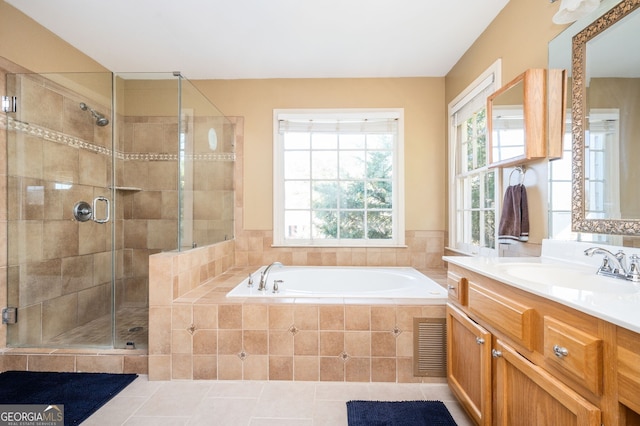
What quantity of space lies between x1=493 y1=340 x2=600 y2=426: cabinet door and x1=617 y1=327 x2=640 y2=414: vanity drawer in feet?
0.37

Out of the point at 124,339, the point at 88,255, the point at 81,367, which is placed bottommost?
the point at 81,367

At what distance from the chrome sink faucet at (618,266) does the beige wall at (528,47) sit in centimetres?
51

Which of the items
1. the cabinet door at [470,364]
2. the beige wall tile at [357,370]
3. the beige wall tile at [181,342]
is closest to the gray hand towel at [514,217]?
the cabinet door at [470,364]

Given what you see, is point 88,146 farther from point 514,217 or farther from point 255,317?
point 514,217

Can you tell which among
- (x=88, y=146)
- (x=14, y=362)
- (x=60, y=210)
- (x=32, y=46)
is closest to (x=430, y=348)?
(x=14, y=362)

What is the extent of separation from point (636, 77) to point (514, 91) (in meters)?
0.67

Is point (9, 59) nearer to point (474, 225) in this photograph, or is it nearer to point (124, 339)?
point (124, 339)

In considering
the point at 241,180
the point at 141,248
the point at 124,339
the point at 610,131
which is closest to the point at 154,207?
the point at 141,248

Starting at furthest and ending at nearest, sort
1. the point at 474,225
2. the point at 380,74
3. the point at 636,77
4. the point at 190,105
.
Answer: the point at 380,74, the point at 474,225, the point at 190,105, the point at 636,77

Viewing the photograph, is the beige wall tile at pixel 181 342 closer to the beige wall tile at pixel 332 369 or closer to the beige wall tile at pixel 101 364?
the beige wall tile at pixel 101 364

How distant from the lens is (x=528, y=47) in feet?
6.16

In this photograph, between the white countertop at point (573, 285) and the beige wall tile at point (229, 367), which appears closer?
the white countertop at point (573, 285)

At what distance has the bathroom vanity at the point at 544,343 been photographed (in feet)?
2.49

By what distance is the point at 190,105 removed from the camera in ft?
8.16
